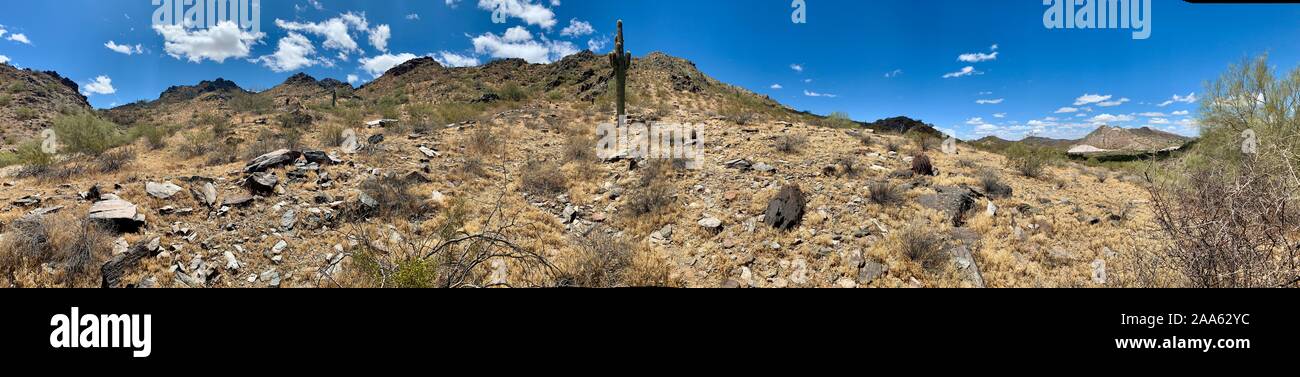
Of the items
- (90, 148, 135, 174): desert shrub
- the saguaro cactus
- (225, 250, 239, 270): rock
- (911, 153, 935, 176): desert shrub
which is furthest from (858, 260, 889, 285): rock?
(90, 148, 135, 174): desert shrub

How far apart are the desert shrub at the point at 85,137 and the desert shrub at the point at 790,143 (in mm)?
16034

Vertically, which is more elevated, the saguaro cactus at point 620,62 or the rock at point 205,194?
the saguaro cactus at point 620,62

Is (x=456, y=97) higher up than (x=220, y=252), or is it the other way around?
(x=456, y=97)

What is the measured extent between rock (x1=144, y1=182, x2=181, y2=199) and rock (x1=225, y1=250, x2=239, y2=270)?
212cm

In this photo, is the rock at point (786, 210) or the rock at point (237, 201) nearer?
the rock at point (237, 201)

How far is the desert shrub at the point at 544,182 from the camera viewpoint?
8.16 meters

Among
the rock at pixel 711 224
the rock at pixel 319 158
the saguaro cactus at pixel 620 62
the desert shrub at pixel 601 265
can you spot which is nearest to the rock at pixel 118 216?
the rock at pixel 319 158

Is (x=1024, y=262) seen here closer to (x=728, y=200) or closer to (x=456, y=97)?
(x=728, y=200)

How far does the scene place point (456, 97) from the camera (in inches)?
1134

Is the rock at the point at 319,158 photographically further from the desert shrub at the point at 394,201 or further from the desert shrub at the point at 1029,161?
the desert shrub at the point at 1029,161

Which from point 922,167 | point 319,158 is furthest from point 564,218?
point 922,167
